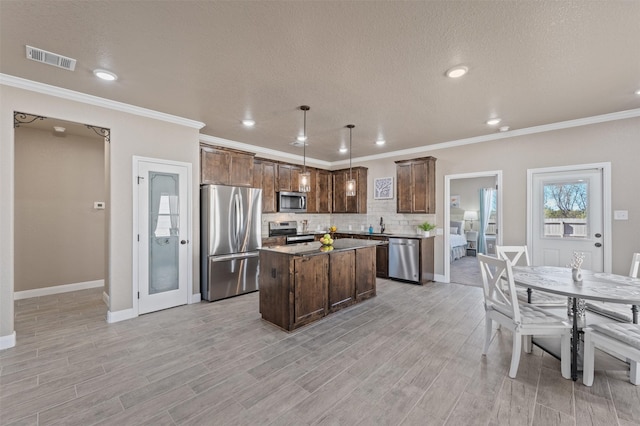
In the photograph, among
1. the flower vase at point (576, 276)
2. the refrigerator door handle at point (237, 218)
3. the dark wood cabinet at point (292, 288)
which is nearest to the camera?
the flower vase at point (576, 276)

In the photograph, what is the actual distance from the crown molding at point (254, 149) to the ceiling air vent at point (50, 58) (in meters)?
2.28

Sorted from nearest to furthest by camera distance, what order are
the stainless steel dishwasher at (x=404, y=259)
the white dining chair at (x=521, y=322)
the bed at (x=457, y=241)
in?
1. the white dining chair at (x=521, y=322)
2. the stainless steel dishwasher at (x=404, y=259)
3. the bed at (x=457, y=241)

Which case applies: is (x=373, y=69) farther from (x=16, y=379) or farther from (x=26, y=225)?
(x=26, y=225)

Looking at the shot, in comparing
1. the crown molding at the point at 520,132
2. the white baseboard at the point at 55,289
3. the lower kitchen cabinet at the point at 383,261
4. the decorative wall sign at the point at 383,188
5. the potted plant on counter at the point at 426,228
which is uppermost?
the crown molding at the point at 520,132

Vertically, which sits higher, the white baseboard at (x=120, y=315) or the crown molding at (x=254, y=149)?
the crown molding at (x=254, y=149)

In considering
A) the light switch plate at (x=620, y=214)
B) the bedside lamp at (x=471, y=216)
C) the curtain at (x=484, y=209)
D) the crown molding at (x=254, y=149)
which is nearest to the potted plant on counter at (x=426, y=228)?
the light switch plate at (x=620, y=214)

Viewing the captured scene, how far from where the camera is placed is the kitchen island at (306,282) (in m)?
3.24

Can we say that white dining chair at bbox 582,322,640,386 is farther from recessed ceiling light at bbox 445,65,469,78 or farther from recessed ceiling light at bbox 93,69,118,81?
recessed ceiling light at bbox 93,69,118,81

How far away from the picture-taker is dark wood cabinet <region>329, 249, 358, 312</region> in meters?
3.72

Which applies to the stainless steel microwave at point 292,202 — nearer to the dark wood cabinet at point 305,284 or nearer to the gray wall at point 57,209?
the dark wood cabinet at point 305,284

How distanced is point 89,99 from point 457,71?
423 centimetres

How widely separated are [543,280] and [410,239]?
2.83 metres

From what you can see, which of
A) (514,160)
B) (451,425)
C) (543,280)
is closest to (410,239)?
(514,160)

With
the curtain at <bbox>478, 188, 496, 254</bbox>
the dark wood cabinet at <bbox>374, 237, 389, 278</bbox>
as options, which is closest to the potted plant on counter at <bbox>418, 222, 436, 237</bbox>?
the dark wood cabinet at <bbox>374, 237, 389, 278</bbox>
